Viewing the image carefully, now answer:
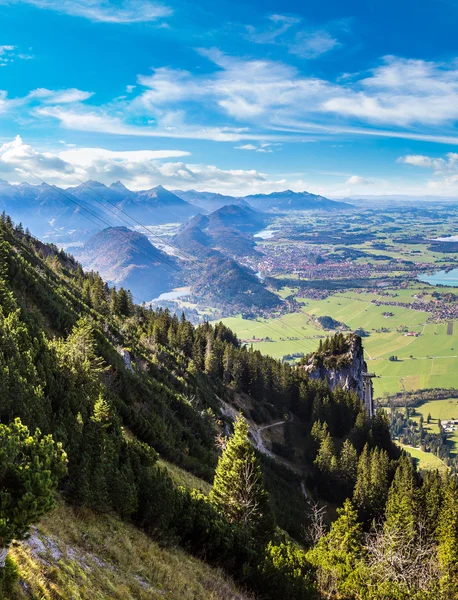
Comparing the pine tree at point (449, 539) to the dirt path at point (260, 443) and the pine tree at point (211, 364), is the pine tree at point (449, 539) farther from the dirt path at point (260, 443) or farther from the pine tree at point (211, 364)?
the pine tree at point (211, 364)

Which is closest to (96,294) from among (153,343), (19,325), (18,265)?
(153,343)

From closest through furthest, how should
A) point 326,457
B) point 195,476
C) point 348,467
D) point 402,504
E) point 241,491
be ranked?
point 241,491 < point 195,476 < point 402,504 < point 348,467 < point 326,457

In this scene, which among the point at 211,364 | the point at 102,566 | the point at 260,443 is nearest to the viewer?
the point at 102,566

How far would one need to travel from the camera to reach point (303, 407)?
98875mm

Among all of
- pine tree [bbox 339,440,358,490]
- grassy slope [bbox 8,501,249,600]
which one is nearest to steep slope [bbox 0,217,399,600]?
grassy slope [bbox 8,501,249,600]

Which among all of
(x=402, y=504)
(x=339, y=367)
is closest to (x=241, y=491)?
(x=402, y=504)

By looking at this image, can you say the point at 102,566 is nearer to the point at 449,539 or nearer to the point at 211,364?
the point at 449,539

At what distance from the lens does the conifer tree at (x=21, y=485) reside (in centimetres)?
1082

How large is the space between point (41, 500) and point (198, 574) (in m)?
13.2

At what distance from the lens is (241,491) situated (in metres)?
27.8

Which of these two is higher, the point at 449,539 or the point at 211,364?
the point at 211,364

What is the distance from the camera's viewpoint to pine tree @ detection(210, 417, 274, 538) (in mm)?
27406

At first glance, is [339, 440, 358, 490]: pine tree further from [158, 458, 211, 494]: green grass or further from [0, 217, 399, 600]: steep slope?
[158, 458, 211, 494]: green grass

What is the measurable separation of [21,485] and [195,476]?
29173 mm
